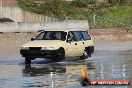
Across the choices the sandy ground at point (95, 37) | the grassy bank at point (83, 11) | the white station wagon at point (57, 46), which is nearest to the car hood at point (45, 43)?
the white station wagon at point (57, 46)

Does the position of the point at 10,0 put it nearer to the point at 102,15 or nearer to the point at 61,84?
the point at 102,15

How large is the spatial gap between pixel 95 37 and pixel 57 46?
66.5ft

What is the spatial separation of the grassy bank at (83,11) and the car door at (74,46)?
827 inches

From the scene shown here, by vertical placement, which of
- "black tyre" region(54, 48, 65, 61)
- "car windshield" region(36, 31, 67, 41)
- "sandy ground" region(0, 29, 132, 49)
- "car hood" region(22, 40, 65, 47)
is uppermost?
"car windshield" region(36, 31, 67, 41)

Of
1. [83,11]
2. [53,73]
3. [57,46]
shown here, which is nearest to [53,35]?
[57,46]

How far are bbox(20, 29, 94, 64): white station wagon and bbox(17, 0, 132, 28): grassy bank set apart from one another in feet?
68.4

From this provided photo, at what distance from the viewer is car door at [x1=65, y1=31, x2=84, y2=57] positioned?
29516 mm

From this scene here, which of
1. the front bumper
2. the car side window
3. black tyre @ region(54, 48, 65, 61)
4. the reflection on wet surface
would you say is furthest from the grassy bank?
the front bumper

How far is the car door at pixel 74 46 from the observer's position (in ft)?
96.8

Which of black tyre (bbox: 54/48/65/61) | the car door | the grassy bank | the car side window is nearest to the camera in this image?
black tyre (bbox: 54/48/65/61)

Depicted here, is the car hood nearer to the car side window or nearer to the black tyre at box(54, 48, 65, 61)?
the black tyre at box(54, 48, 65, 61)

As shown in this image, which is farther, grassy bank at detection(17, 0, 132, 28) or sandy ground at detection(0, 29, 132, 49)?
grassy bank at detection(17, 0, 132, 28)

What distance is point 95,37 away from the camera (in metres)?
48.3

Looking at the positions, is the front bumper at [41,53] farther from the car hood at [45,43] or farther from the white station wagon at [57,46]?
the car hood at [45,43]
